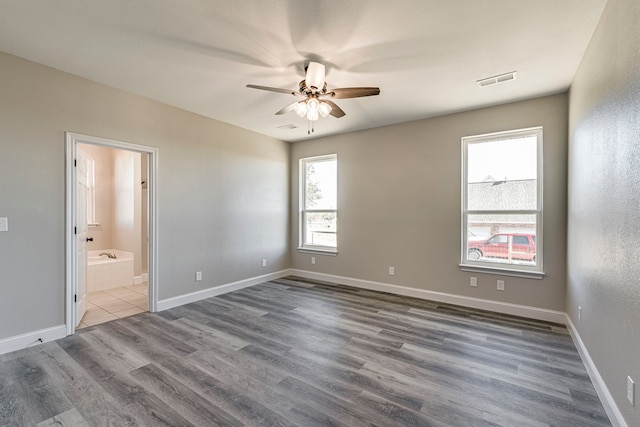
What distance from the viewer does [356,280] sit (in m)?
5.11

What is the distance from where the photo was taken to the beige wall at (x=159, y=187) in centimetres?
Result: 273

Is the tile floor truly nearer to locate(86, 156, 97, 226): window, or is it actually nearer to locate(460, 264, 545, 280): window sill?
locate(86, 156, 97, 226): window

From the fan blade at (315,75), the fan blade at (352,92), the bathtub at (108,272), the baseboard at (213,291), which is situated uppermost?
the fan blade at (315,75)

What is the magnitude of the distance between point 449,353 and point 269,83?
11.0ft

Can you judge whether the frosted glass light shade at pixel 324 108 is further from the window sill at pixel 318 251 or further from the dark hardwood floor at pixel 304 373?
the window sill at pixel 318 251

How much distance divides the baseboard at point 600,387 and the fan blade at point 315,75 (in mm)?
3202

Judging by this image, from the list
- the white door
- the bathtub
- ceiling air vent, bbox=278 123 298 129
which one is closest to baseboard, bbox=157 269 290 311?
the white door

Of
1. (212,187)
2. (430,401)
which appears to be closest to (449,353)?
(430,401)

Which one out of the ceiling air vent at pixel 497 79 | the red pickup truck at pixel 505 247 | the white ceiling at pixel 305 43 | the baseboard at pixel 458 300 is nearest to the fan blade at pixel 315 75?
the white ceiling at pixel 305 43

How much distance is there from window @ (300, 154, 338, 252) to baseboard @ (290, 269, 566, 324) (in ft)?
2.13

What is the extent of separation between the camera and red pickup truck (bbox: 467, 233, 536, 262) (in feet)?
12.0

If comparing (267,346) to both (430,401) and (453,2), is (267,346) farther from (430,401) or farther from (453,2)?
(453,2)

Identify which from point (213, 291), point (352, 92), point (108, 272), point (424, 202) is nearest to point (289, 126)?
point (352, 92)

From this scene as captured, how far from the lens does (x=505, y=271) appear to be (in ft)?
12.2
